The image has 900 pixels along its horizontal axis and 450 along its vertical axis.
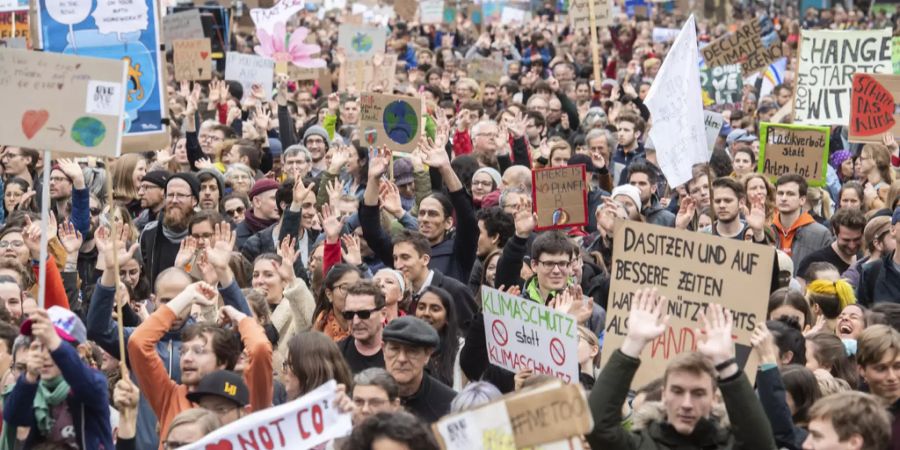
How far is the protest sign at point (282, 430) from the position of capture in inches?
212

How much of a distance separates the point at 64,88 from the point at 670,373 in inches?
124

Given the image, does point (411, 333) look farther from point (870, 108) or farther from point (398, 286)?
point (870, 108)

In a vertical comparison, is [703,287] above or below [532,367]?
above

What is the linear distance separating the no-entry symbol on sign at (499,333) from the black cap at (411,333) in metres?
0.67

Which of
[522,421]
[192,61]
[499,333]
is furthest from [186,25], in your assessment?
[522,421]

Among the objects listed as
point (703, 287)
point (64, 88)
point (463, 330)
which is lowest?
point (463, 330)

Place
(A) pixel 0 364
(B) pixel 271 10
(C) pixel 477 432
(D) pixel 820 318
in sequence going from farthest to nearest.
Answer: (B) pixel 271 10
(D) pixel 820 318
(A) pixel 0 364
(C) pixel 477 432

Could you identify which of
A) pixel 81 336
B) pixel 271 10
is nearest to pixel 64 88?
pixel 81 336

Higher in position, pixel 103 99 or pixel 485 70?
pixel 103 99

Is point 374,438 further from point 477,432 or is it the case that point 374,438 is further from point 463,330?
point 463,330

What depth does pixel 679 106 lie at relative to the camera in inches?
382

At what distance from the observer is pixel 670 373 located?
18.2 ft

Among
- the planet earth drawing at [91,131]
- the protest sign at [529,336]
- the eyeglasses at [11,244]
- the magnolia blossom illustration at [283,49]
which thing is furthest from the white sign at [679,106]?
the magnolia blossom illustration at [283,49]

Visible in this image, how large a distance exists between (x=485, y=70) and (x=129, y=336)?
1313 centimetres
